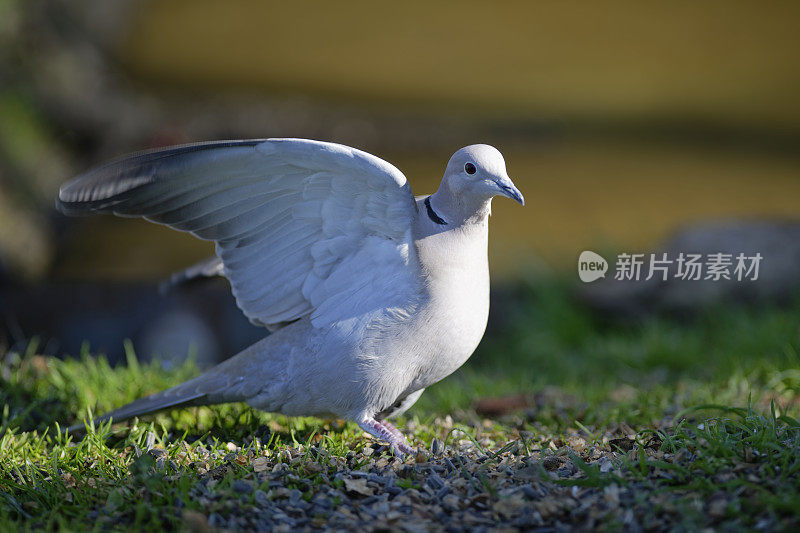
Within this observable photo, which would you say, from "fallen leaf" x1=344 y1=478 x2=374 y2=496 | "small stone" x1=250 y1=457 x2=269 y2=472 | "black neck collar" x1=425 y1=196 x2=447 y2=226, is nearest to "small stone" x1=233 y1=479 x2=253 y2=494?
"small stone" x1=250 y1=457 x2=269 y2=472

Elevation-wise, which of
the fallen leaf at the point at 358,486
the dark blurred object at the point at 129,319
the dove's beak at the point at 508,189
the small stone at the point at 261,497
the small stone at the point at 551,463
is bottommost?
the dark blurred object at the point at 129,319

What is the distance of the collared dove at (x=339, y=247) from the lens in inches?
108

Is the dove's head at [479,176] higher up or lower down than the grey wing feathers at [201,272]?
higher up

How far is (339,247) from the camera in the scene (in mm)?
2861

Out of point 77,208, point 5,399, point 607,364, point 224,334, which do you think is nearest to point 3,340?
point 5,399

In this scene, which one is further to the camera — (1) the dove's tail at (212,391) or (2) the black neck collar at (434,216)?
(1) the dove's tail at (212,391)

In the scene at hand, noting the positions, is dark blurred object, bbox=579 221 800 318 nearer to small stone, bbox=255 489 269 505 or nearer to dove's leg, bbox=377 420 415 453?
dove's leg, bbox=377 420 415 453

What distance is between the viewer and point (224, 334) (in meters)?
5.95

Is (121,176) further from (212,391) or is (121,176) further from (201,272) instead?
(212,391)

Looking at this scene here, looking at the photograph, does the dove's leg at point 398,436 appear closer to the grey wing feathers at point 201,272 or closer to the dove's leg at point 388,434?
the dove's leg at point 388,434

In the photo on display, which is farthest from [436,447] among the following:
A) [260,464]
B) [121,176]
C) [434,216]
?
[121,176]

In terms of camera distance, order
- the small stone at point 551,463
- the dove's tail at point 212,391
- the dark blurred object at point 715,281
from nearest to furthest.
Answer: the small stone at point 551,463
the dove's tail at point 212,391
the dark blurred object at point 715,281

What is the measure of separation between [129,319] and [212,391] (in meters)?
3.17

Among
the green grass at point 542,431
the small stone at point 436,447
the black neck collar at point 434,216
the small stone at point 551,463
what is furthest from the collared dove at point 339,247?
the small stone at point 551,463
